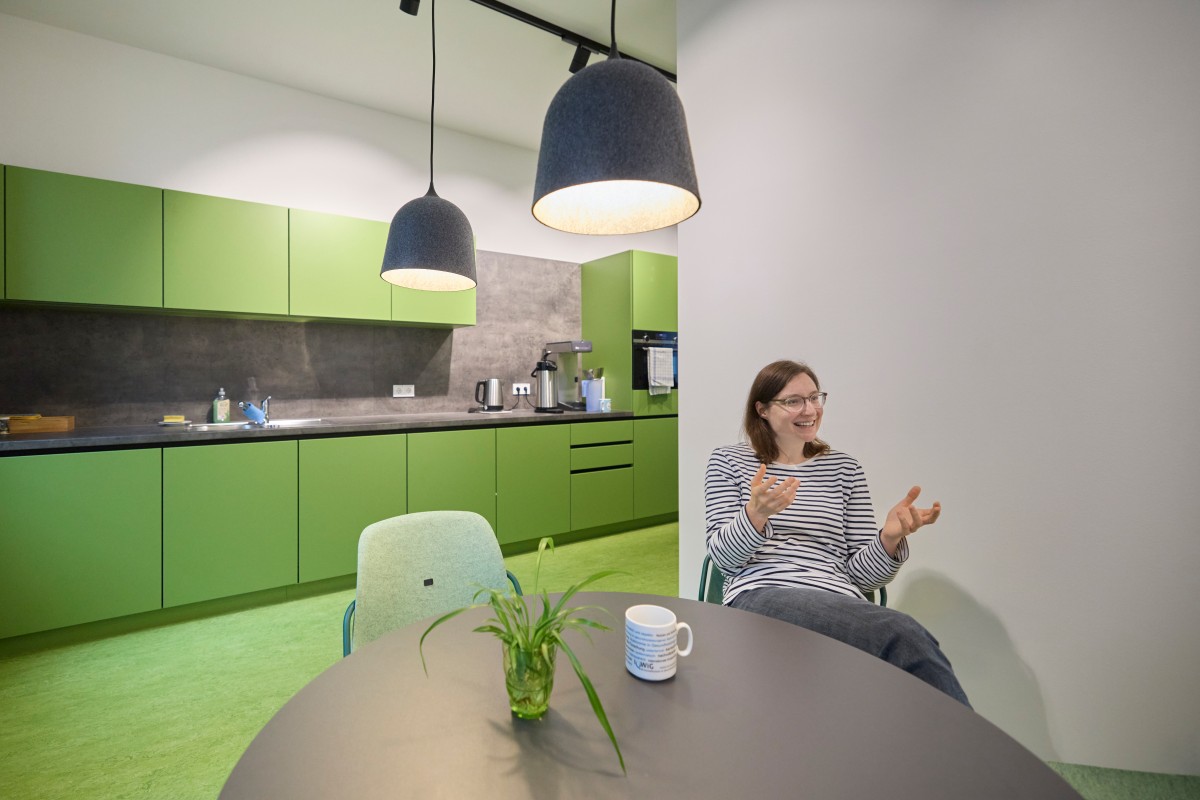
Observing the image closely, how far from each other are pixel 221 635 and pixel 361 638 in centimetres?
180

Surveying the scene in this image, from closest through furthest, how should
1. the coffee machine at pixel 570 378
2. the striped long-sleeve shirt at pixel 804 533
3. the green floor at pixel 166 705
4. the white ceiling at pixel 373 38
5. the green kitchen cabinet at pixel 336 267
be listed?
1. the striped long-sleeve shirt at pixel 804 533
2. the green floor at pixel 166 705
3. the white ceiling at pixel 373 38
4. the green kitchen cabinet at pixel 336 267
5. the coffee machine at pixel 570 378

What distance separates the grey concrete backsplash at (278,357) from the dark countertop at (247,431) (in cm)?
18

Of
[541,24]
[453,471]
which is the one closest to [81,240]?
[453,471]

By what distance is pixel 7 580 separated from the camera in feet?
7.77

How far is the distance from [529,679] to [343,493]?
2.74 metres

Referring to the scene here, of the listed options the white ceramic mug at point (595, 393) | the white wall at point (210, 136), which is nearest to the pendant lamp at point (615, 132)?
the white wall at point (210, 136)

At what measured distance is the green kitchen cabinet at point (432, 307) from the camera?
3656mm

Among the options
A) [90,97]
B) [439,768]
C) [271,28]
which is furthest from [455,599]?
[90,97]

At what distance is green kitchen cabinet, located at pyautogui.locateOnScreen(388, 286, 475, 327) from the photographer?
3656mm

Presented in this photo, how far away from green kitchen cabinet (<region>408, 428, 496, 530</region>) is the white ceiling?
→ 225 centimetres

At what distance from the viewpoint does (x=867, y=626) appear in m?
1.23

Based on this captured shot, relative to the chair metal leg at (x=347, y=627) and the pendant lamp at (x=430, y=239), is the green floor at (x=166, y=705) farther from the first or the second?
the pendant lamp at (x=430, y=239)

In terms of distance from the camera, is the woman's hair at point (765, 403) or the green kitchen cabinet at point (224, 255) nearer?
the woman's hair at point (765, 403)

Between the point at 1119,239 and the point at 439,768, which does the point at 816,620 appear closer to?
the point at 439,768
